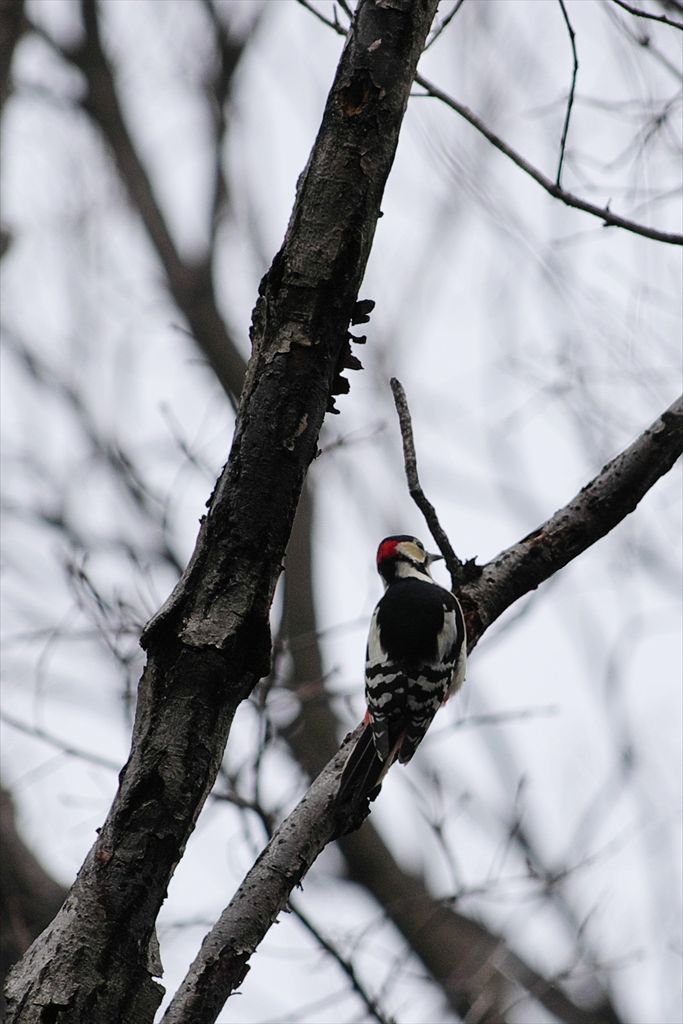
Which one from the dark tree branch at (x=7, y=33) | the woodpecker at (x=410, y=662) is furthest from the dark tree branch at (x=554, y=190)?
the dark tree branch at (x=7, y=33)

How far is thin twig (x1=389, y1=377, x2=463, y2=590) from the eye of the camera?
304 centimetres

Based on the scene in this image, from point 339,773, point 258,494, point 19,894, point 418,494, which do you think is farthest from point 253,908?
point 19,894

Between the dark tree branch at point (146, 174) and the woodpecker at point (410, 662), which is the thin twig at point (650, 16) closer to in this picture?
the woodpecker at point (410, 662)

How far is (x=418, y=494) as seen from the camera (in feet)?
9.97

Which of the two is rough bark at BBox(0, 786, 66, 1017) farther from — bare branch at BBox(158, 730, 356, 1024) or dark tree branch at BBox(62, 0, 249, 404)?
dark tree branch at BBox(62, 0, 249, 404)

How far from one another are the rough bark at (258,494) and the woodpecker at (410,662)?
1.73 metres

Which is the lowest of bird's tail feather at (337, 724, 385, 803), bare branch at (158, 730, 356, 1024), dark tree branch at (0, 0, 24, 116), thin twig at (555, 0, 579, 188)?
bare branch at (158, 730, 356, 1024)

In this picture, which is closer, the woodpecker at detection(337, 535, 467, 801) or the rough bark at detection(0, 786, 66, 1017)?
the woodpecker at detection(337, 535, 467, 801)

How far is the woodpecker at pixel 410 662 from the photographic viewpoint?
162 inches

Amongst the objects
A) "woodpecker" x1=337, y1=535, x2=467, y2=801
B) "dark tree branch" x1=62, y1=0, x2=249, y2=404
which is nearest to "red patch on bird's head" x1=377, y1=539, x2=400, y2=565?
"woodpecker" x1=337, y1=535, x2=467, y2=801

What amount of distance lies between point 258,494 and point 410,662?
275 centimetres

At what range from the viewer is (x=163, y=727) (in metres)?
1.94

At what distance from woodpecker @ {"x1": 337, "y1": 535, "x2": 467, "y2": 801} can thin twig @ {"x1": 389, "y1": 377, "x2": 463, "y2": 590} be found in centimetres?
74

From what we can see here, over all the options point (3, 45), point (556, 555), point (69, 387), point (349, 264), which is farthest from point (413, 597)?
point (3, 45)
